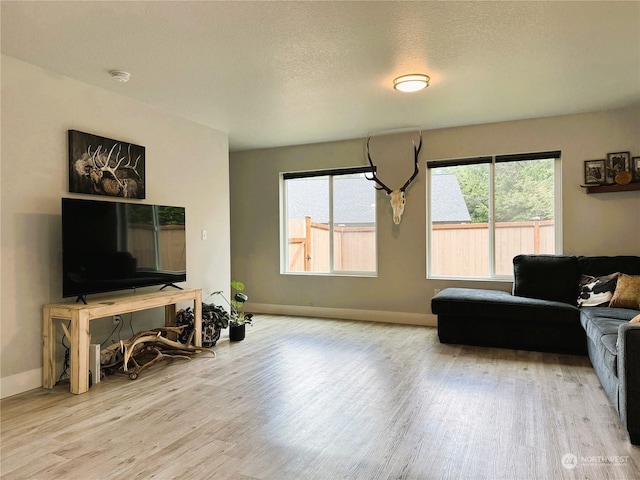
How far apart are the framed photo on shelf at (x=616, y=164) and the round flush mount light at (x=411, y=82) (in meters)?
2.43

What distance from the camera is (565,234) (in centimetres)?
459

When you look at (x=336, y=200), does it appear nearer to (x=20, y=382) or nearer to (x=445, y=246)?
(x=445, y=246)

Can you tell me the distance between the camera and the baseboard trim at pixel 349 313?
5.24 m

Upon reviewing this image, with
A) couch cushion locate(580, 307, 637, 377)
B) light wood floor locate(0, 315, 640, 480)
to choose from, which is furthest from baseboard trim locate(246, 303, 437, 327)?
couch cushion locate(580, 307, 637, 377)

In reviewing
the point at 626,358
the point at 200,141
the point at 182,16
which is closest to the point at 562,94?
the point at 626,358

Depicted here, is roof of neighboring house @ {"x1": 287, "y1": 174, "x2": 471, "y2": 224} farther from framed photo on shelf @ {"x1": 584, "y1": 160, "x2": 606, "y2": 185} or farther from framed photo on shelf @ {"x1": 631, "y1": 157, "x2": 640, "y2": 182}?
framed photo on shelf @ {"x1": 631, "y1": 157, "x2": 640, "y2": 182}

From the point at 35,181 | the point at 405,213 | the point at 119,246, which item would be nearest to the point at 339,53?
the point at 119,246

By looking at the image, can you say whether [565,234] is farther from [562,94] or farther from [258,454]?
[258,454]

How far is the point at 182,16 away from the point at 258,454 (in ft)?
8.35

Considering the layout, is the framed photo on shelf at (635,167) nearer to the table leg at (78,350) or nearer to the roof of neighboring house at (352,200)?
the roof of neighboring house at (352,200)

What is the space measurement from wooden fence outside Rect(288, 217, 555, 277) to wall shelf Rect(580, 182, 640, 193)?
1.73ft

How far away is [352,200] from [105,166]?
10.5ft

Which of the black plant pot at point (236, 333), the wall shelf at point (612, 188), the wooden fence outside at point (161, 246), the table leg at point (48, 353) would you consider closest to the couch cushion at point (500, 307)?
the wall shelf at point (612, 188)

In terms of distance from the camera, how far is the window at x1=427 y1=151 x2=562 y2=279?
4770mm
